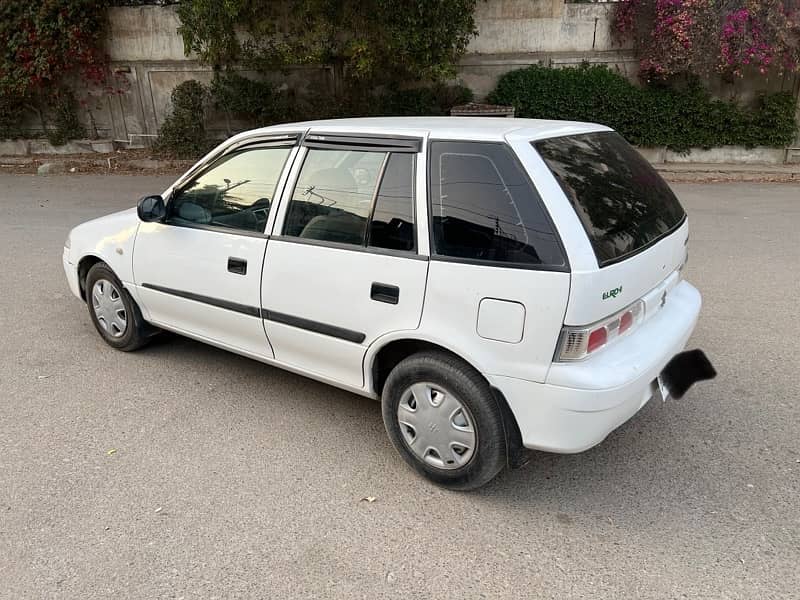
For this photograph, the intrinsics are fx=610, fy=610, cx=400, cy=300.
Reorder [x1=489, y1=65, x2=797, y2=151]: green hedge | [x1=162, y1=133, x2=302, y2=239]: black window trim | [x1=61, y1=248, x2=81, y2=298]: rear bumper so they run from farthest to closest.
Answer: [x1=489, y1=65, x2=797, y2=151]: green hedge < [x1=61, y1=248, x2=81, y2=298]: rear bumper < [x1=162, y1=133, x2=302, y2=239]: black window trim

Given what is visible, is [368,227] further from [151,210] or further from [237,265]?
[151,210]

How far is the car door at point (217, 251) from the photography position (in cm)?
351

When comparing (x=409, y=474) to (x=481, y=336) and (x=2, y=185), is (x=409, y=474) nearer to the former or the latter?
(x=481, y=336)

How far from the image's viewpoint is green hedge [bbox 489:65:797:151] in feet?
38.7

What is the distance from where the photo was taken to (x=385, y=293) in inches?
116

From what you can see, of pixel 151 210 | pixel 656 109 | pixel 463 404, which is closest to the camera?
pixel 463 404

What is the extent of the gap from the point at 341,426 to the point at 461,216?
1.51 meters

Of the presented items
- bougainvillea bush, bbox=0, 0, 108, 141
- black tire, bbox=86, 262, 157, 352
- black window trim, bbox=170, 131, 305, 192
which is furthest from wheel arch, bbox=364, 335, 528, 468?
bougainvillea bush, bbox=0, 0, 108, 141

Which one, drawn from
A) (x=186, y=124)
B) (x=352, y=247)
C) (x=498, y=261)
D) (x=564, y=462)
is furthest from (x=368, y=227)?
(x=186, y=124)

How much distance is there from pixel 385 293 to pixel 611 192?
117cm

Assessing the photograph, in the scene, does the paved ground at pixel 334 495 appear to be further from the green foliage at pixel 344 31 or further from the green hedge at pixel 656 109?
the green hedge at pixel 656 109

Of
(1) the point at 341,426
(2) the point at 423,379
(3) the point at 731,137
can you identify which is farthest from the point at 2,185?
(3) the point at 731,137

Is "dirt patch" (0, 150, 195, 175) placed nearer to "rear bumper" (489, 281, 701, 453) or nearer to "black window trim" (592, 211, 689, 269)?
"black window trim" (592, 211, 689, 269)

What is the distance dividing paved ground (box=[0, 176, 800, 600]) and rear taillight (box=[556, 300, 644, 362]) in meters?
→ 0.81
